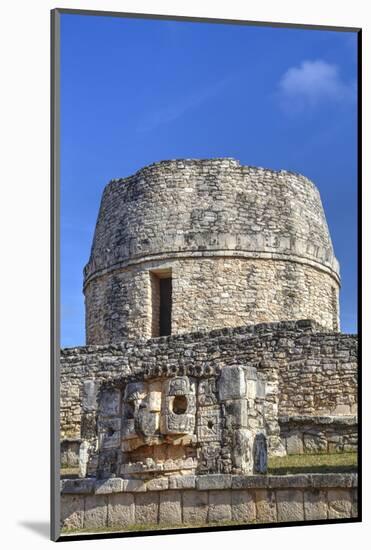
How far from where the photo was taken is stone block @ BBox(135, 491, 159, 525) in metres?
Answer: 10.7

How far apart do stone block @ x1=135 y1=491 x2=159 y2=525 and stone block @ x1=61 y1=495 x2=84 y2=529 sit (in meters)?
0.56

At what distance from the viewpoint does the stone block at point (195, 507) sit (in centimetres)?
1064

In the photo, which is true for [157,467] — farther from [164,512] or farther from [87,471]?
[87,471]

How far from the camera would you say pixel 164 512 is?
10719 mm

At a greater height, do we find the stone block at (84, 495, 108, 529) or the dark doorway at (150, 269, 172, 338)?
the dark doorway at (150, 269, 172, 338)

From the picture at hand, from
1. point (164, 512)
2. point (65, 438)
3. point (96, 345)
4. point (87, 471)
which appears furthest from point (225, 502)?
point (96, 345)

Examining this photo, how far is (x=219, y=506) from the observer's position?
1064cm

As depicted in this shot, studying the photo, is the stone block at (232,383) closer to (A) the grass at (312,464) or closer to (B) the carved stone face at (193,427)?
(B) the carved stone face at (193,427)

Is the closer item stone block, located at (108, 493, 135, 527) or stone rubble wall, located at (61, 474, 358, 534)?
stone rubble wall, located at (61, 474, 358, 534)

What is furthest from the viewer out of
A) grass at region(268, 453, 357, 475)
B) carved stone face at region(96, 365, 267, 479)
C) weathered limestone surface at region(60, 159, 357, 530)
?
grass at region(268, 453, 357, 475)

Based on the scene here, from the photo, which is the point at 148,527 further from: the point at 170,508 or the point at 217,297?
the point at 217,297

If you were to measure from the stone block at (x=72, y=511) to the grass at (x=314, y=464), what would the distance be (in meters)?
2.10

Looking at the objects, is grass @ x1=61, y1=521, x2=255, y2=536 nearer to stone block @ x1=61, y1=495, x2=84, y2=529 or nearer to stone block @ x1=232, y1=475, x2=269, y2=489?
stone block @ x1=61, y1=495, x2=84, y2=529

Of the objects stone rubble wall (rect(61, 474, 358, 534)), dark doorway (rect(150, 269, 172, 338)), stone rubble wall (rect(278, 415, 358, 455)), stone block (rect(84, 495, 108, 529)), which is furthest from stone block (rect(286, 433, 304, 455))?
dark doorway (rect(150, 269, 172, 338))
